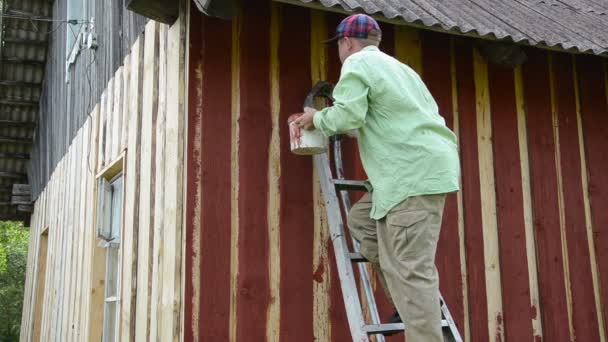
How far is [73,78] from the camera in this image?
898 centimetres

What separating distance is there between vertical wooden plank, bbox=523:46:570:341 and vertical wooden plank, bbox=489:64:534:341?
133 mm

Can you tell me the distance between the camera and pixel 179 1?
4.54 metres

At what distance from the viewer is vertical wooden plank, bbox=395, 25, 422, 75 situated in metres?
5.00

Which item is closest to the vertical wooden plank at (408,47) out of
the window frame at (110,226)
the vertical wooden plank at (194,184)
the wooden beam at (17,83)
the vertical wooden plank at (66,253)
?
the vertical wooden plank at (194,184)

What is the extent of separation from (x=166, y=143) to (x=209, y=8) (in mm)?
1061

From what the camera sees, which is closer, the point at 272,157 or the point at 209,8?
the point at 209,8

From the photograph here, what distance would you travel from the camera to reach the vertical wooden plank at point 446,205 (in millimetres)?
4762

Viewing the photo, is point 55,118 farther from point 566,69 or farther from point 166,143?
point 566,69

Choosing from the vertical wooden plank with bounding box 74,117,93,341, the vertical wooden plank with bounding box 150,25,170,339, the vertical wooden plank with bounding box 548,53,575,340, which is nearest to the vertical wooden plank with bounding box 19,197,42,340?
the vertical wooden plank with bounding box 74,117,93,341

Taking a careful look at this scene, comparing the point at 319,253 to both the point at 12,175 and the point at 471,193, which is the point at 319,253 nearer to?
the point at 471,193

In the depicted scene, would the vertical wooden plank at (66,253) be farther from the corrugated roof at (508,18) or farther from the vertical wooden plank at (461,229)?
the corrugated roof at (508,18)

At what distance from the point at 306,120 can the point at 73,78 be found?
6120 millimetres

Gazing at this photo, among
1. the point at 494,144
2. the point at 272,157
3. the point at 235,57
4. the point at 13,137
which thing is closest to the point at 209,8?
the point at 235,57

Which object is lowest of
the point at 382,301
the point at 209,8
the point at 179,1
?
the point at 382,301
